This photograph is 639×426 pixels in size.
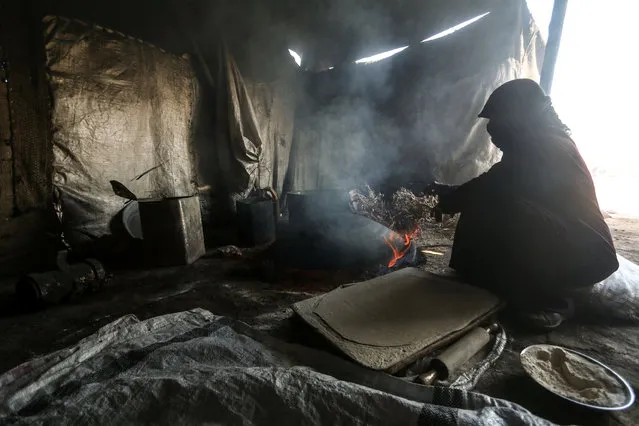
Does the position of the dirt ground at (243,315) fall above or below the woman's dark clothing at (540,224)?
below

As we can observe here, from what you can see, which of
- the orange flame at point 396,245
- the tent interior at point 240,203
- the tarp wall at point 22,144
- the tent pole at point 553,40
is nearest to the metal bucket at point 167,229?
the tent interior at point 240,203

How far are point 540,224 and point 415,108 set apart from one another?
4.37 meters

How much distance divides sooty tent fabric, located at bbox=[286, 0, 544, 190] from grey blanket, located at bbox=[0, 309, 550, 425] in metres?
5.13

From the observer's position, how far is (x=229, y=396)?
1185mm

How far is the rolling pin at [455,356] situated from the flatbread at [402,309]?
0.24 ft

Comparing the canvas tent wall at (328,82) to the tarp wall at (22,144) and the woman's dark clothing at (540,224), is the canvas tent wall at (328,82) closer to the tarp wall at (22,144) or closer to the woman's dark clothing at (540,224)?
the tarp wall at (22,144)

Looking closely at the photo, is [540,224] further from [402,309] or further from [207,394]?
[207,394]

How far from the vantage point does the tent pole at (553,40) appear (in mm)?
4832

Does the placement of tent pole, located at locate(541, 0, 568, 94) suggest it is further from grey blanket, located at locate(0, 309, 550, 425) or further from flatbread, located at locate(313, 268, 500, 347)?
grey blanket, located at locate(0, 309, 550, 425)

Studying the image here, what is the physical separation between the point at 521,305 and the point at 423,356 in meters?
1.09

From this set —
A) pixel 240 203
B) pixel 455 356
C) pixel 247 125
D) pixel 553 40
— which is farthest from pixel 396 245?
pixel 553 40

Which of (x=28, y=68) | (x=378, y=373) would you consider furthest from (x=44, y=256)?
(x=378, y=373)

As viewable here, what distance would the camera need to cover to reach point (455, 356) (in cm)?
171

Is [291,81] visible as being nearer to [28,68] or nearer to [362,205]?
[362,205]
